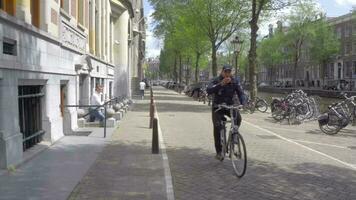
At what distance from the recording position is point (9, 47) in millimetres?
9695

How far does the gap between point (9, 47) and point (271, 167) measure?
528 cm

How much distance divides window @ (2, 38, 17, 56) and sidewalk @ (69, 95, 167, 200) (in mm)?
2569

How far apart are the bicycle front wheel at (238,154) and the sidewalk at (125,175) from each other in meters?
1.26

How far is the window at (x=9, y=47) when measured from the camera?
9.41 metres

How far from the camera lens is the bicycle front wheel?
8.83m

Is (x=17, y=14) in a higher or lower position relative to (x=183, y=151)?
higher

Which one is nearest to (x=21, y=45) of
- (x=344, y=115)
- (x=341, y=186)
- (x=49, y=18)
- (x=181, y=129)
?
(x=49, y=18)

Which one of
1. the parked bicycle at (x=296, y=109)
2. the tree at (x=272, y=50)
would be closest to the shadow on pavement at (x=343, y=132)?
the parked bicycle at (x=296, y=109)

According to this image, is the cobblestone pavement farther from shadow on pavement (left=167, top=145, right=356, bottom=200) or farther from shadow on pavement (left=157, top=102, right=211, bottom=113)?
shadow on pavement (left=157, top=102, right=211, bottom=113)

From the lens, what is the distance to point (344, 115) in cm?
1653

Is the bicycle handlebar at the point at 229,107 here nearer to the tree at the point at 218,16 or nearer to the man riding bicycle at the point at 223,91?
the man riding bicycle at the point at 223,91

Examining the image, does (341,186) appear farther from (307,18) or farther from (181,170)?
(307,18)

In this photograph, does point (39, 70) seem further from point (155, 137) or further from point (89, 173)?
point (89, 173)

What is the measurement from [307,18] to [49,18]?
226 ft
